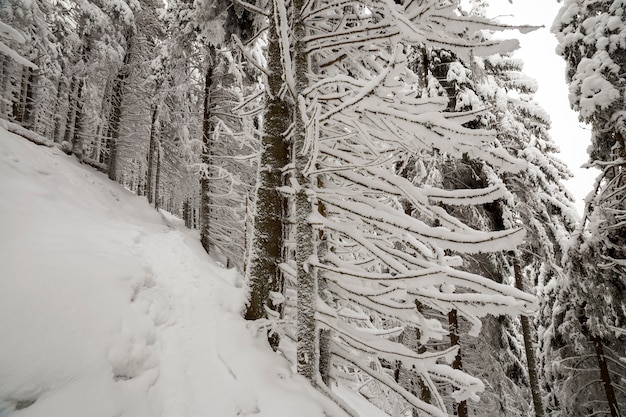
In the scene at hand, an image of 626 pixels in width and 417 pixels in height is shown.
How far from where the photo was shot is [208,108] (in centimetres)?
1193

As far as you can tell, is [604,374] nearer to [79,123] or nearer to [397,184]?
[397,184]

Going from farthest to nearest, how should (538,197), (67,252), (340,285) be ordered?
1. (538,197)
2. (67,252)
3. (340,285)

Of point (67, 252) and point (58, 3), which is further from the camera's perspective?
point (58, 3)

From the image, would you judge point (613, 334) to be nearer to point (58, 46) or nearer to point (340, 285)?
point (340, 285)

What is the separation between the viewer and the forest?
7.48 feet

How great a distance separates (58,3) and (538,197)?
935 inches

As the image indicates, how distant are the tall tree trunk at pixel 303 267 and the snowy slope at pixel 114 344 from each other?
19 cm

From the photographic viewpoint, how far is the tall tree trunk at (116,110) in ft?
51.8

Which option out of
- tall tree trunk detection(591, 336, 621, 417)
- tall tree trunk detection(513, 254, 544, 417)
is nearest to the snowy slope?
tall tree trunk detection(513, 254, 544, 417)

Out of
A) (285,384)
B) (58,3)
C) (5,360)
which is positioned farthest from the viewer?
(58,3)

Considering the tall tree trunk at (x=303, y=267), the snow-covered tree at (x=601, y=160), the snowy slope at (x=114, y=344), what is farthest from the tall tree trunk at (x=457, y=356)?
the snowy slope at (x=114, y=344)

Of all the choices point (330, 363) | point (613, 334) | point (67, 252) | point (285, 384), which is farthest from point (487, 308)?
point (613, 334)

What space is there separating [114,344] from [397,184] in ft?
9.16

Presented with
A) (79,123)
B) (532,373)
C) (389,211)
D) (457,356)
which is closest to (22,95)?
(79,123)
